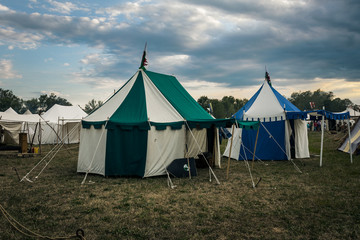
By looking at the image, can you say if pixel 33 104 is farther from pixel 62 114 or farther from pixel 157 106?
pixel 157 106

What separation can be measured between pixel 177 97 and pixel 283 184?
16.6 feet

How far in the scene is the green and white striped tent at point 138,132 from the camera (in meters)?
8.52

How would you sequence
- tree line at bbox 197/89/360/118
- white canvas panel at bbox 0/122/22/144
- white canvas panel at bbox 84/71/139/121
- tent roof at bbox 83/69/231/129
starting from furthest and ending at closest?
tree line at bbox 197/89/360/118 → white canvas panel at bbox 0/122/22/144 → white canvas panel at bbox 84/71/139/121 → tent roof at bbox 83/69/231/129

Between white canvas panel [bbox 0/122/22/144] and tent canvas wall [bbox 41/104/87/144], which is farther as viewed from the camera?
tent canvas wall [bbox 41/104/87/144]

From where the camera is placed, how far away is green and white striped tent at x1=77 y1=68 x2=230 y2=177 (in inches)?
335

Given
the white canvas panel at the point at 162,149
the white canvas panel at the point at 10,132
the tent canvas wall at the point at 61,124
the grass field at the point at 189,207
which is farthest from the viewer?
the tent canvas wall at the point at 61,124

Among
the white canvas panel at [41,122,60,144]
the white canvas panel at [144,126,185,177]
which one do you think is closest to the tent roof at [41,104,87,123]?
the white canvas panel at [41,122,60,144]

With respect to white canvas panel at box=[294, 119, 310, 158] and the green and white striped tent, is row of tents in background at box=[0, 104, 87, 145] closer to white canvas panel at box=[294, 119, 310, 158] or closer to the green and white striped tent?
the green and white striped tent

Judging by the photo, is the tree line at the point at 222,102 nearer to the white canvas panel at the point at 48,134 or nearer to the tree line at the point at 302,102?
the tree line at the point at 302,102

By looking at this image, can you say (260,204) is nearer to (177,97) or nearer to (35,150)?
(177,97)

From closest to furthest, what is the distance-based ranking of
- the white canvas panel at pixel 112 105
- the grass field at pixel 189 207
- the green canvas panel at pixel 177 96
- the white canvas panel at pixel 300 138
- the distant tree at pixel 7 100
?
the grass field at pixel 189 207
the white canvas panel at pixel 112 105
the green canvas panel at pixel 177 96
the white canvas panel at pixel 300 138
the distant tree at pixel 7 100

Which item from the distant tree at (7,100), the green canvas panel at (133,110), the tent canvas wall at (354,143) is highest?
the distant tree at (7,100)

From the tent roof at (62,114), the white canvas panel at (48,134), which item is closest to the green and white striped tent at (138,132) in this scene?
the tent roof at (62,114)

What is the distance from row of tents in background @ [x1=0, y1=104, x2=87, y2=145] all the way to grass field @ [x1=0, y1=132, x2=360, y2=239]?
714 cm
